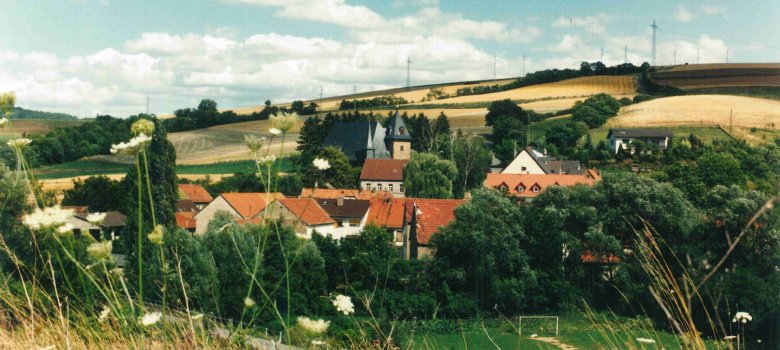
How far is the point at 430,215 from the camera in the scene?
34.8m

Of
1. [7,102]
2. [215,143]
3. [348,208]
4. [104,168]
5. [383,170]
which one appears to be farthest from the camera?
[215,143]

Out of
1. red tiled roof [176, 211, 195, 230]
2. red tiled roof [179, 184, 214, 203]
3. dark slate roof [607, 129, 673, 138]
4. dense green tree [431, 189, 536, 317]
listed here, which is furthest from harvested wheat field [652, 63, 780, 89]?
red tiled roof [176, 211, 195, 230]

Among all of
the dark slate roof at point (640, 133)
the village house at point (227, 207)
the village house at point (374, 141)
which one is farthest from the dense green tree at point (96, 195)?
the dark slate roof at point (640, 133)

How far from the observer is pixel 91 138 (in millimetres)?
63844

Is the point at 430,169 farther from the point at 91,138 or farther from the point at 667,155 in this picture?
the point at 91,138

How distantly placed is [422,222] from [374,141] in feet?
127

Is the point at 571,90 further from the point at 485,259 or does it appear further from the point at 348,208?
the point at 485,259

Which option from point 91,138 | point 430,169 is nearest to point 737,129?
point 430,169

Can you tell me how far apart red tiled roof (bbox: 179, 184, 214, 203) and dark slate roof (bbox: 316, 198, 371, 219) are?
10.5m

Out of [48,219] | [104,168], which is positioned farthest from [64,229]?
[104,168]

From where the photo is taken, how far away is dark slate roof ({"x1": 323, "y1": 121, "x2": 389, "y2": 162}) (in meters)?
71.9

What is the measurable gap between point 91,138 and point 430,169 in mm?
33067

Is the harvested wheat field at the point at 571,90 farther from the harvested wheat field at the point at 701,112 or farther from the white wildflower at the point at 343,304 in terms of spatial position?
the white wildflower at the point at 343,304

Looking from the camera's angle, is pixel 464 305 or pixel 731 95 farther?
pixel 731 95
